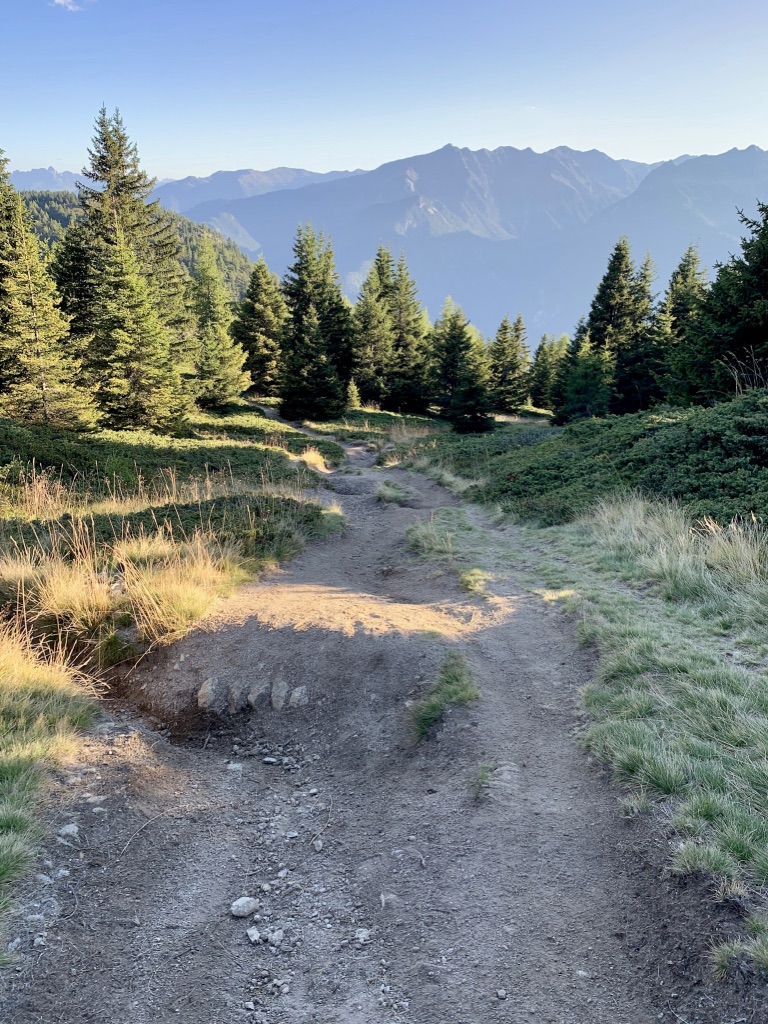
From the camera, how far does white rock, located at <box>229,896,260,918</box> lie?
2.92 metres

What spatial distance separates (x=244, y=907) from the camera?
295 cm

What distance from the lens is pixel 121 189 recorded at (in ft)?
98.1

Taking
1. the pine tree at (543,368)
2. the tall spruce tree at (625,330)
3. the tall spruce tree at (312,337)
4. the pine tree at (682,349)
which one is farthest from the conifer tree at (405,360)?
the pine tree at (682,349)

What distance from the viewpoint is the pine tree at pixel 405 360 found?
43.5 m

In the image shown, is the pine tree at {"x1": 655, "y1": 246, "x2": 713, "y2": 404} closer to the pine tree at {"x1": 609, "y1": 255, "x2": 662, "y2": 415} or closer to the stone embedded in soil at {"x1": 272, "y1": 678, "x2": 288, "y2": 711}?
the pine tree at {"x1": 609, "y1": 255, "x2": 662, "y2": 415}

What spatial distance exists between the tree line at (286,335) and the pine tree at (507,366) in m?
0.17

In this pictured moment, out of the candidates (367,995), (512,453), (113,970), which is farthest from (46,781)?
(512,453)

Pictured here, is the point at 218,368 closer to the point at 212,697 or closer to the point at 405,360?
the point at 405,360

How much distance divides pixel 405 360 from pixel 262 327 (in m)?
11.6

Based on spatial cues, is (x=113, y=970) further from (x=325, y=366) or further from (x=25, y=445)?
(x=325, y=366)

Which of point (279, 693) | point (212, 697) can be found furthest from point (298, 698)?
point (212, 697)

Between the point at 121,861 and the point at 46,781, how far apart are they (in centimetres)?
78

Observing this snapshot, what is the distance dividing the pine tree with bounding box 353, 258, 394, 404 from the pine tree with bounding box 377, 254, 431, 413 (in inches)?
29.5

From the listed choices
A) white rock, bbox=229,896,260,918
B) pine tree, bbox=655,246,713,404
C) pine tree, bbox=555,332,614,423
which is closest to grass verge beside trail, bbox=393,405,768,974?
white rock, bbox=229,896,260,918
